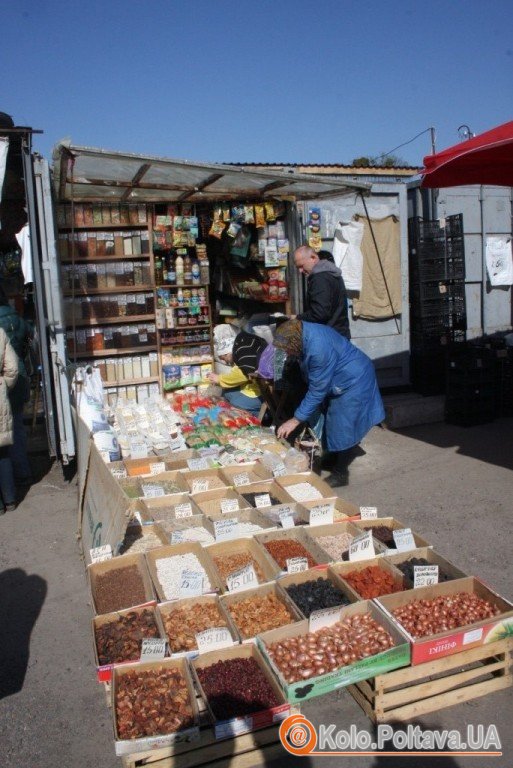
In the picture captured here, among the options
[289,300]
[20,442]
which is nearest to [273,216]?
[289,300]

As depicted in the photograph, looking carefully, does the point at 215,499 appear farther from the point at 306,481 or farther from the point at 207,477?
the point at 306,481

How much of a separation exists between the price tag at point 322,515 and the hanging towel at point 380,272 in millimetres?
4209

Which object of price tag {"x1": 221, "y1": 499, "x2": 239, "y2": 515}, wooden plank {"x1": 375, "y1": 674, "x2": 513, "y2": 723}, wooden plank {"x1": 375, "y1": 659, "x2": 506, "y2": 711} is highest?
price tag {"x1": 221, "y1": 499, "x2": 239, "y2": 515}

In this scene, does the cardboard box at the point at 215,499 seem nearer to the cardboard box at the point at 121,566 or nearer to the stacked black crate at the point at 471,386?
the cardboard box at the point at 121,566

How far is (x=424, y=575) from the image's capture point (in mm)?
3025

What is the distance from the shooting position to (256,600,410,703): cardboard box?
8.07ft

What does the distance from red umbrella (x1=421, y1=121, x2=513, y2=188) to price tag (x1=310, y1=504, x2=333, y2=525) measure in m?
2.73

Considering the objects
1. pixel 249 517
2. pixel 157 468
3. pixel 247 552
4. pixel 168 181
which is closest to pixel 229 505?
pixel 249 517

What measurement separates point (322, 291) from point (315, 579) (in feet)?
9.99

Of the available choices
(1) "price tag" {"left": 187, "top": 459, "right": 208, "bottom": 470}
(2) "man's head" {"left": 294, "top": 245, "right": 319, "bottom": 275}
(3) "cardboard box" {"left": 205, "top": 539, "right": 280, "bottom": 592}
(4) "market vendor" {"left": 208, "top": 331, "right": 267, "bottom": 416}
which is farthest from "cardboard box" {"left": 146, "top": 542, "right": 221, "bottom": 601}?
(2) "man's head" {"left": 294, "top": 245, "right": 319, "bottom": 275}

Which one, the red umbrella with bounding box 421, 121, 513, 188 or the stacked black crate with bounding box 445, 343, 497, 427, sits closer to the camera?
the red umbrella with bounding box 421, 121, 513, 188

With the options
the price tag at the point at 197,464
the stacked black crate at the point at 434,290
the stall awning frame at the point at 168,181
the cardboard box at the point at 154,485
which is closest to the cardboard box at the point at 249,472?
the price tag at the point at 197,464

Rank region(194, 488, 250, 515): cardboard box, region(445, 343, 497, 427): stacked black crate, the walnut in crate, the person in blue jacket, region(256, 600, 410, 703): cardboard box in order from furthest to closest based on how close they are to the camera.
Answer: region(445, 343, 497, 427): stacked black crate, the person in blue jacket, region(194, 488, 250, 515): cardboard box, region(256, 600, 410, 703): cardboard box, the walnut in crate

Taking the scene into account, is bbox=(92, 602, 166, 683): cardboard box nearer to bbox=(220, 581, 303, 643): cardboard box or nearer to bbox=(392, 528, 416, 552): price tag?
bbox=(220, 581, 303, 643): cardboard box
